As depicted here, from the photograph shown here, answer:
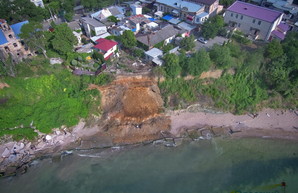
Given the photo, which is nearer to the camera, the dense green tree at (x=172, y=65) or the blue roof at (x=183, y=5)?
the dense green tree at (x=172, y=65)

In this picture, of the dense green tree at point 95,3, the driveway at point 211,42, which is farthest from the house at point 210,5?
the dense green tree at point 95,3

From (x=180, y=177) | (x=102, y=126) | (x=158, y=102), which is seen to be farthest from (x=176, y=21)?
(x=180, y=177)

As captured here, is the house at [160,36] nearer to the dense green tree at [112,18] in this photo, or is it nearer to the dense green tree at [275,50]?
the dense green tree at [112,18]

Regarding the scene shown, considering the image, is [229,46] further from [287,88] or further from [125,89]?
[125,89]

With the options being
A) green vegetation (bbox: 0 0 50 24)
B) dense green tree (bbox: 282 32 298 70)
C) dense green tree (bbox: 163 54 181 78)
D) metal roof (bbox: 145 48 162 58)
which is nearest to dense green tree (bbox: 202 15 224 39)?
dense green tree (bbox: 163 54 181 78)

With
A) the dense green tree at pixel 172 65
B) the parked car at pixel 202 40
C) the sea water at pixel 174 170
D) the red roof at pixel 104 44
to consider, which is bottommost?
the sea water at pixel 174 170

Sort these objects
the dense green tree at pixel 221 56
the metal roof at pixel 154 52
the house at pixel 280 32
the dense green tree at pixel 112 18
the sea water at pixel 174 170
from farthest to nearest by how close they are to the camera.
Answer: the dense green tree at pixel 112 18
the house at pixel 280 32
the metal roof at pixel 154 52
the dense green tree at pixel 221 56
the sea water at pixel 174 170

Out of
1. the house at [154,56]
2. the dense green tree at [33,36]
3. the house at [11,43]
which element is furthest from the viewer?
the house at [154,56]
